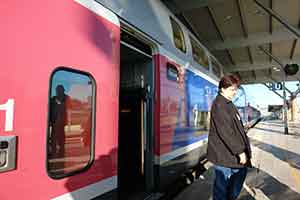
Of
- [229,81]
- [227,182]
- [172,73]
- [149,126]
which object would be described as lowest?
[227,182]

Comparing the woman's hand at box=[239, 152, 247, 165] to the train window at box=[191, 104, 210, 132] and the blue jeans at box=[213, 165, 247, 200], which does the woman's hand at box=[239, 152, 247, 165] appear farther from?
the train window at box=[191, 104, 210, 132]

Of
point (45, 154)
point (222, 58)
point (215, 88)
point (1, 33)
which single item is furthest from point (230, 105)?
point (222, 58)

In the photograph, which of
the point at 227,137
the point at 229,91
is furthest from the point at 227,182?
the point at 229,91

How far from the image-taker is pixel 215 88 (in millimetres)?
8000

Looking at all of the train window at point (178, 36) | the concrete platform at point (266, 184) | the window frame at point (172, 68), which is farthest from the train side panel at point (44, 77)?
the concrete platform at point (266, 184)

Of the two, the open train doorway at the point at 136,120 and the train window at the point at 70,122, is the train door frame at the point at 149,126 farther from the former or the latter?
the train window at the point at 70,122

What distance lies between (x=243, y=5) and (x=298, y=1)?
5.82 feet

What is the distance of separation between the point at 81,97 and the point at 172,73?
89.8 inches

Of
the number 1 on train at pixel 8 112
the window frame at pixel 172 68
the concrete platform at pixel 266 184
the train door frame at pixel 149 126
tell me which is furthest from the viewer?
the concrete platform at pixel 266 184

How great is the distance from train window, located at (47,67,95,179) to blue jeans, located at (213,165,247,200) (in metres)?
1.61

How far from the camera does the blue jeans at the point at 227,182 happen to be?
3289 millimetres

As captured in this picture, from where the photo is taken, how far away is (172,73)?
14.5ft

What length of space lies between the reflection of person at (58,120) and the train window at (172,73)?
7.61 ft

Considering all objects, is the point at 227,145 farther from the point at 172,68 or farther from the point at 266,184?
the point at 266,184
